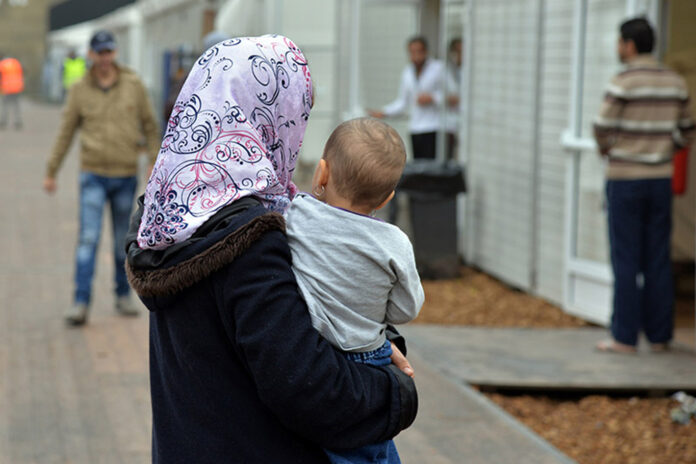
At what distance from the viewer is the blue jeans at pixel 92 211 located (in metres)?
7.54

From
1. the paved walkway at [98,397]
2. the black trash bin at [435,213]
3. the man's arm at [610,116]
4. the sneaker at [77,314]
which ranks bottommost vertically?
the paved walkway at [98,397]

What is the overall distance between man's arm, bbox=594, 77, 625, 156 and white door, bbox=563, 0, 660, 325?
124cm

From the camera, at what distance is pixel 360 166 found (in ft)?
6.91

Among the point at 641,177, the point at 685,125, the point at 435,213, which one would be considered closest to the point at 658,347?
the point at 641,177

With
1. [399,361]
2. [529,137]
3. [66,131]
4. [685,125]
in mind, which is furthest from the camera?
[529,137]

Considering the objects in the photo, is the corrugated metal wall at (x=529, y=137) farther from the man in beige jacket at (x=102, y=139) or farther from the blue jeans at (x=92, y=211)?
the blue jeans at (x=92, y=211)

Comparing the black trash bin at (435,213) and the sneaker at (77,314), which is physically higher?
the black trash bin at (435,213)

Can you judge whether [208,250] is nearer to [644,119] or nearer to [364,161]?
[364,161]

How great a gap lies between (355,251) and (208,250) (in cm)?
27

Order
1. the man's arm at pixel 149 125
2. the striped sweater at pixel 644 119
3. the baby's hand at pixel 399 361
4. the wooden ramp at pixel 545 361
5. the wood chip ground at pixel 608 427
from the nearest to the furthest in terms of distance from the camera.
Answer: the baby's hand at pixel 399 361 → the wood chip ground at pixel 608 427 → the wooden ramp at pixel 545 361 → the striped sweater at pixel 644 119 → the man's arm at pixel 149 125

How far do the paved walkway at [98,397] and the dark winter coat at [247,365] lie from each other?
2928 mm

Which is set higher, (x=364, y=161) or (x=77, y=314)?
(x=364, y=161)

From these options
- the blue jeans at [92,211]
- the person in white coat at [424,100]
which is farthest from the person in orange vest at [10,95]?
the blue jeans at [92,211]

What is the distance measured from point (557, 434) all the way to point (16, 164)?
670 inches
